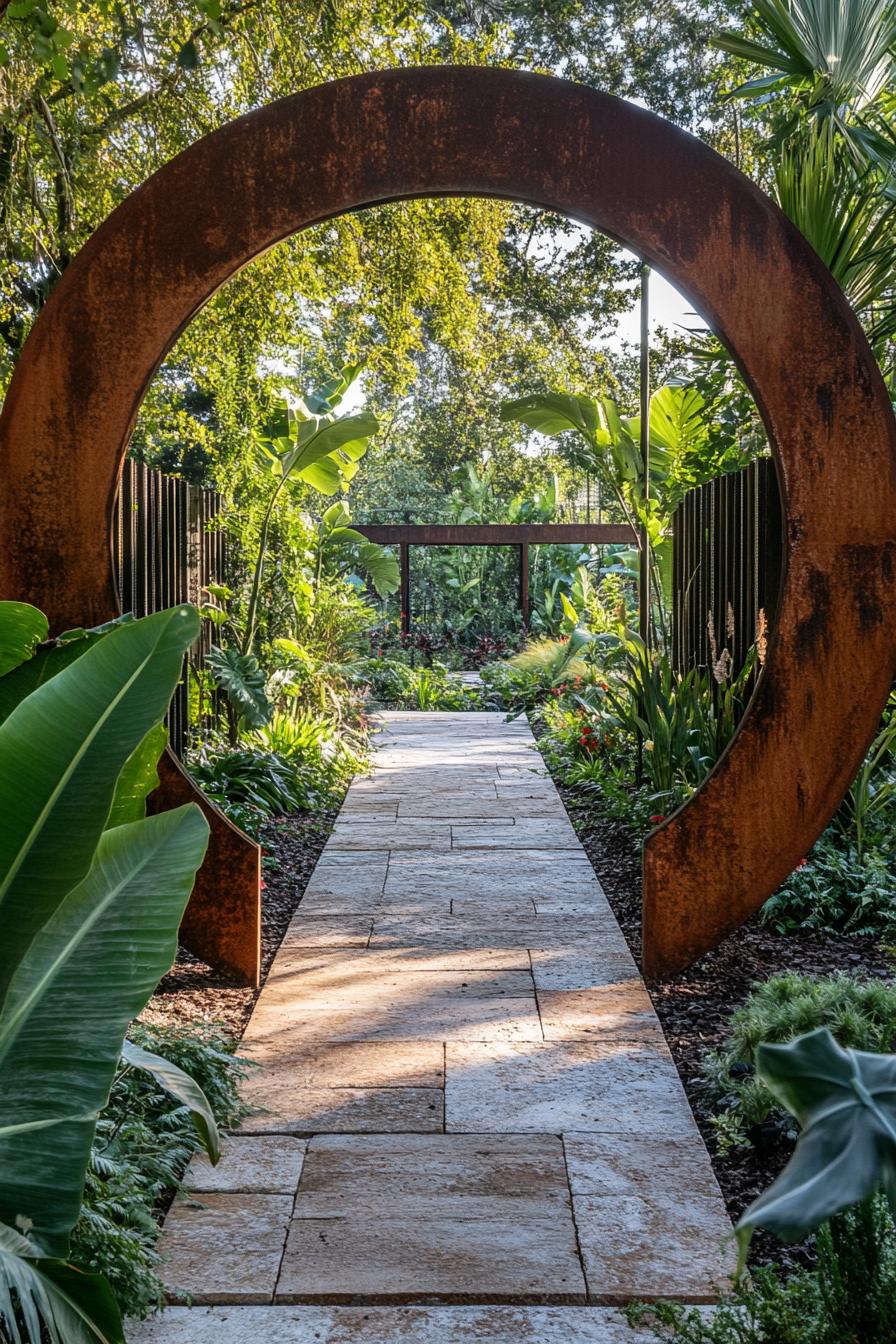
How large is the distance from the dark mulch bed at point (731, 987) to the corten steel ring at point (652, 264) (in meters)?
0.20

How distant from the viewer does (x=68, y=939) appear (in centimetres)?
182

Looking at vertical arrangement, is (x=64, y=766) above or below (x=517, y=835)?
above

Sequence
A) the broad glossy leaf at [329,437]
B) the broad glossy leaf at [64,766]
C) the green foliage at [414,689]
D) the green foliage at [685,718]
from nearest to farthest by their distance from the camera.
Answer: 1. the broad glossy leaf at [64,766]
2. the green foliage at [685,718]
3. the broad glossy leaf at [329,437]
4. the green foliage at [414,689]

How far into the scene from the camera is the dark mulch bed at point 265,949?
3854mm

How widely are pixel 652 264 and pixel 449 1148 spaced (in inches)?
118

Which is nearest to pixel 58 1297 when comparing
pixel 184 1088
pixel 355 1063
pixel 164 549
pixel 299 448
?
pixel 184 1088

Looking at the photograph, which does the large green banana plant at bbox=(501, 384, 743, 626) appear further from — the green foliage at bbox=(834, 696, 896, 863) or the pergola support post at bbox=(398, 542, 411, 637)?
the pergola support post at bbox=(398, 542, 411, 637)

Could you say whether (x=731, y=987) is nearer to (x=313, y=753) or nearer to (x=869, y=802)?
(x=869, y=802)

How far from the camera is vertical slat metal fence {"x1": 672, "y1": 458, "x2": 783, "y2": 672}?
5227mm

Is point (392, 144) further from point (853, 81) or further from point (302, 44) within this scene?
point (302, 44)

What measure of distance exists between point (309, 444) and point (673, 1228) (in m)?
A: 7.28

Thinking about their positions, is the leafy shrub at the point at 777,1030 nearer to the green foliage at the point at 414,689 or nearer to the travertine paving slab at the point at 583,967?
the travertine paving slab at the point at 583,967

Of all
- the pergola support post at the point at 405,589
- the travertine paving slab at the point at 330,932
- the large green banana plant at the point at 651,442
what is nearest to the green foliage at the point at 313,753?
the travertine paving slab at the point at 330,932

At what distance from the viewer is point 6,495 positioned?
4098 millimetres
